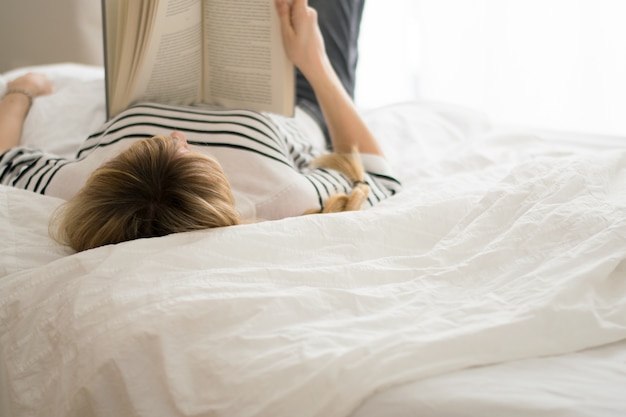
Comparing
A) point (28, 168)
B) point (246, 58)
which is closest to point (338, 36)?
point (246, 58)

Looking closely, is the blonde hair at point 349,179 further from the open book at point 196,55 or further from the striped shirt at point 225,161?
the open book at point 196,55

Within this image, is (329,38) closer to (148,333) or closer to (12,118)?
(12,118)

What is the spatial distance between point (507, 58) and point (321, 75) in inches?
51.2

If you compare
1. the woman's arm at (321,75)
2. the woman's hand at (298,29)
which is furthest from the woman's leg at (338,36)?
the woman's hand at (298,29)

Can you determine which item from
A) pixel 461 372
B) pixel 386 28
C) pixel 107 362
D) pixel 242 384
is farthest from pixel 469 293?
pixel 386 28

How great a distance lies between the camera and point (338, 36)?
1760 millimetres

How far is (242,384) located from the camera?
696 millimetres

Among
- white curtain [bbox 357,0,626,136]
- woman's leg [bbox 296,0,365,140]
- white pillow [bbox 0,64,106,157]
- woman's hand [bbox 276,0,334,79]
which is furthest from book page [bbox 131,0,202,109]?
white curtain [bbox 357,0,626,136]

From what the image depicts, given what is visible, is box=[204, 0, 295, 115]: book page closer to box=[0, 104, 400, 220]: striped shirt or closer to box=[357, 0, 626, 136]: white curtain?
box=[0, 104, 400, 220]: striped shirt

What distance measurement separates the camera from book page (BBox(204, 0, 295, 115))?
4.17 ft

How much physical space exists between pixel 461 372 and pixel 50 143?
105 cm

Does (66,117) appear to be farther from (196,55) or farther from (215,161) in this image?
(215,161)

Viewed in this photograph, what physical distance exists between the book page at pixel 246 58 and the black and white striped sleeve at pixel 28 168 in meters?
0.31

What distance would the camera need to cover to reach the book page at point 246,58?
1.27m
